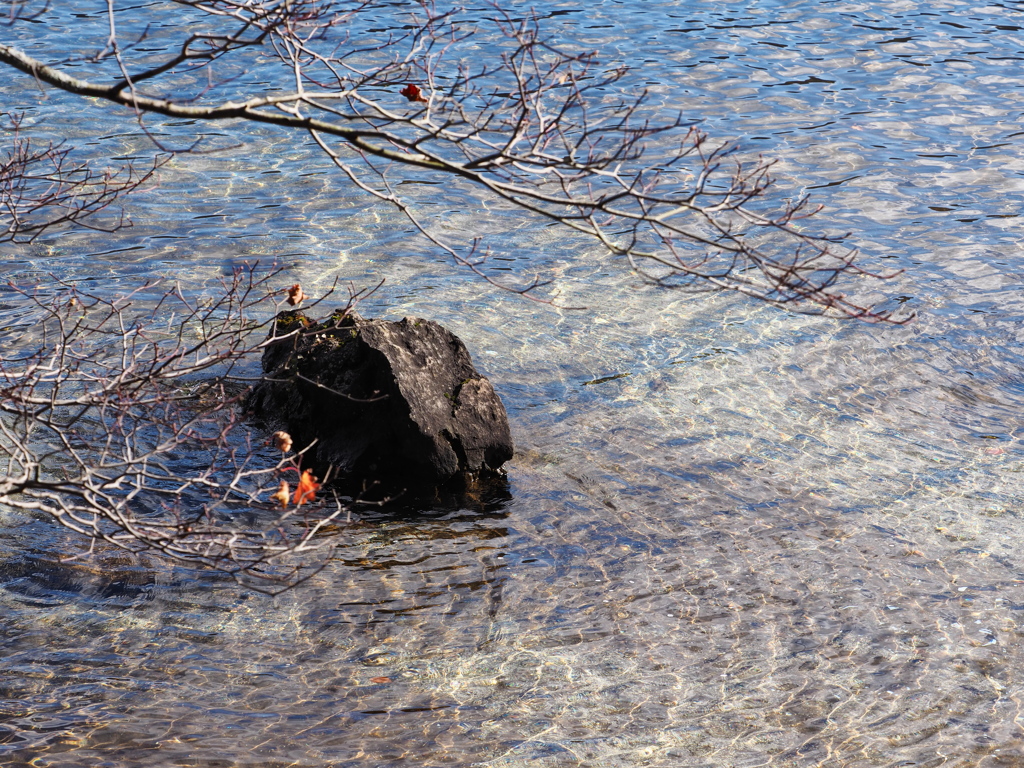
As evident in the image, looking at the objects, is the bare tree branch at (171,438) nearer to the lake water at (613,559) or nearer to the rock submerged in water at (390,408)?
the rock submerged in water at (390,408)

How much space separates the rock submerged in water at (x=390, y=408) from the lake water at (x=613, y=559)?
0.40 metres

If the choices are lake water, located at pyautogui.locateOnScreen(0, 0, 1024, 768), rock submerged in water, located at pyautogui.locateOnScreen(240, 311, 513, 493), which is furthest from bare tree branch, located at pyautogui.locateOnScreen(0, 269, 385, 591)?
lake water, located at pyautogui.locateOnScreen(0, 0, 1024, 768)

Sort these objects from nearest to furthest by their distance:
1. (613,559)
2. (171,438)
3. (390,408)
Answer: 1. (171,438)
2. (613,559)
3. (390,408)

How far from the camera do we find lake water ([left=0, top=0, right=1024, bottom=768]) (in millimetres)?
4891

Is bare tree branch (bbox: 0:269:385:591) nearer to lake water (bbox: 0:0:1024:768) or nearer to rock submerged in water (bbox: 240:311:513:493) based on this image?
rock submerged in water (bbox: 240:311:513:493)

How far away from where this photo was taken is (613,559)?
623 centimetres

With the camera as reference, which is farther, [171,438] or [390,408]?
[390,408]

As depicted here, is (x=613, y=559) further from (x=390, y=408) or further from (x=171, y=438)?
(x=171, y=438)

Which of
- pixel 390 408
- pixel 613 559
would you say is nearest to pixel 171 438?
pixel 390 408

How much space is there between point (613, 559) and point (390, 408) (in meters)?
1.78

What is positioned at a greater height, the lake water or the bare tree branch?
the bare tree branch

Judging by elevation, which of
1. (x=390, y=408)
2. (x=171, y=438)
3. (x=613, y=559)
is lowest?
(x=613, y=559)

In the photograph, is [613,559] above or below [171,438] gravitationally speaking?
below

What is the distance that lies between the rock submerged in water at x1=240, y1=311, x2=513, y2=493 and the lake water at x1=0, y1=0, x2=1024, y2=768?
0.40m
